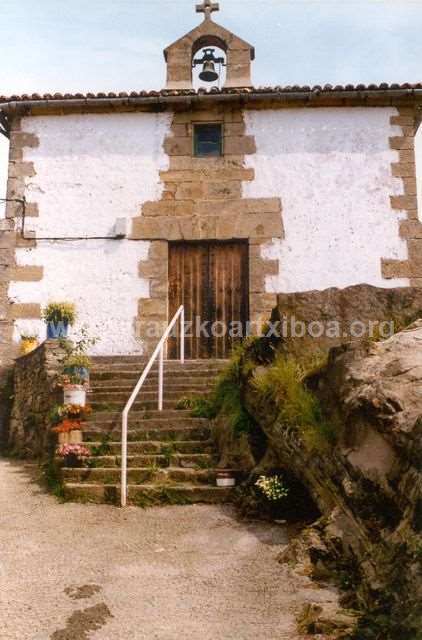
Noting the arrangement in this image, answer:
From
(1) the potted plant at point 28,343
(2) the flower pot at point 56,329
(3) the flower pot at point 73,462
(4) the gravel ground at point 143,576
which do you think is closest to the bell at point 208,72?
(2) the flower pot at point 56,329

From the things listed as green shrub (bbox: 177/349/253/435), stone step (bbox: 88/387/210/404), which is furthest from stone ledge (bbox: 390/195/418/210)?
stone step (bbox: 88/387/210/404)

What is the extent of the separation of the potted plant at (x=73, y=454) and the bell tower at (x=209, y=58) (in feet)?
21.8

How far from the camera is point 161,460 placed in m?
6.23

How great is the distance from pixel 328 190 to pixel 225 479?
565 centimetres

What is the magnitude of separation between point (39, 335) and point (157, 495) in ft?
15.5

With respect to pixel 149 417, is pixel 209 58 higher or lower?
higher

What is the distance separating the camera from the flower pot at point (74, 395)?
23.0ft

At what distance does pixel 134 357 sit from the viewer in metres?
8.80

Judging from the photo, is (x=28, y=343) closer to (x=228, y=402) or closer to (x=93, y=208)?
(x=93, y=208)

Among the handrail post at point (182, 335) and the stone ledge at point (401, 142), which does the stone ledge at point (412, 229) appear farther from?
the handrail post at point (182, 335)

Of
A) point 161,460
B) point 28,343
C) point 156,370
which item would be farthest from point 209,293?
point 161,460

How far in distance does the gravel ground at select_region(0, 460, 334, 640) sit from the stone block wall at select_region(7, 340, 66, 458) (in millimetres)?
2170

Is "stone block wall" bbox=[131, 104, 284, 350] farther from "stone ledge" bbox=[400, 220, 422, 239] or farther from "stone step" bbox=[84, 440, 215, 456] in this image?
"stone step" bbox=[84, 440, 215, 456]

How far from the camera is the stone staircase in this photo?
5.76 meters
